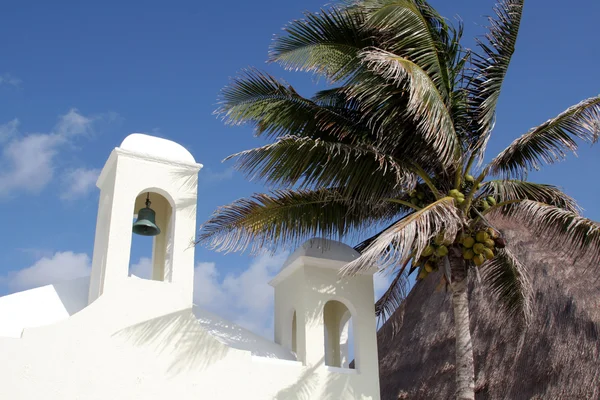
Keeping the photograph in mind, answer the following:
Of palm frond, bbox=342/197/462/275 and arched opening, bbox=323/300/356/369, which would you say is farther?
arched opening, bbox=323/300/356/369

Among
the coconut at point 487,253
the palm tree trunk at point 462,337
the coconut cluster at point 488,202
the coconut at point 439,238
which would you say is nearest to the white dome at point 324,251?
the palm tree trunk at point 462,337

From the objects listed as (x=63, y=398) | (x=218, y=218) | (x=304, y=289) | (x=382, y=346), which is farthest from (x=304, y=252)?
(x=382, y=346)

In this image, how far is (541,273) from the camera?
17.2 m

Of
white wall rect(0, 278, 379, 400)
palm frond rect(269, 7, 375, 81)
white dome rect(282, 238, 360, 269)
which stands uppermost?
palm frond rect(269, 7, 375, 81)

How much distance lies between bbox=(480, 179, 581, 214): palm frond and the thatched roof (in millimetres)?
2917

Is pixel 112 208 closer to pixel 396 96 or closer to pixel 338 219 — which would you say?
pixel 338 219

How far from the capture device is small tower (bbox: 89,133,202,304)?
32.2 feet

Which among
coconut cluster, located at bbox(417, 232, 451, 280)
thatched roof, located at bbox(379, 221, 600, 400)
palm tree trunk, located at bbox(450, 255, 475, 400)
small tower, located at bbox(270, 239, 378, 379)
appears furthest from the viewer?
thatched roof, located at bbox(379, 221, 600, 400)

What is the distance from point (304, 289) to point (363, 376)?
1.61m

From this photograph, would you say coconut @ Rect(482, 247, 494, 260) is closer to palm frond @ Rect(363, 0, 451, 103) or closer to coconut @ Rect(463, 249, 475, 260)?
coconut @ Rect(463, 249, 475, 260)

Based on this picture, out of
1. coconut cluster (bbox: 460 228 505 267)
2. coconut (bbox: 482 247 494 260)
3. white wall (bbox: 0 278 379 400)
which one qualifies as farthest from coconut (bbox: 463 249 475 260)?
white wall (bbox: 0 278 379 400)

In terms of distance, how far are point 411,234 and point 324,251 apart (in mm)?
2897

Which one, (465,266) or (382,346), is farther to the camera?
(382,346)

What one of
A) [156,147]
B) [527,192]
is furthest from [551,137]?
[156,147]
